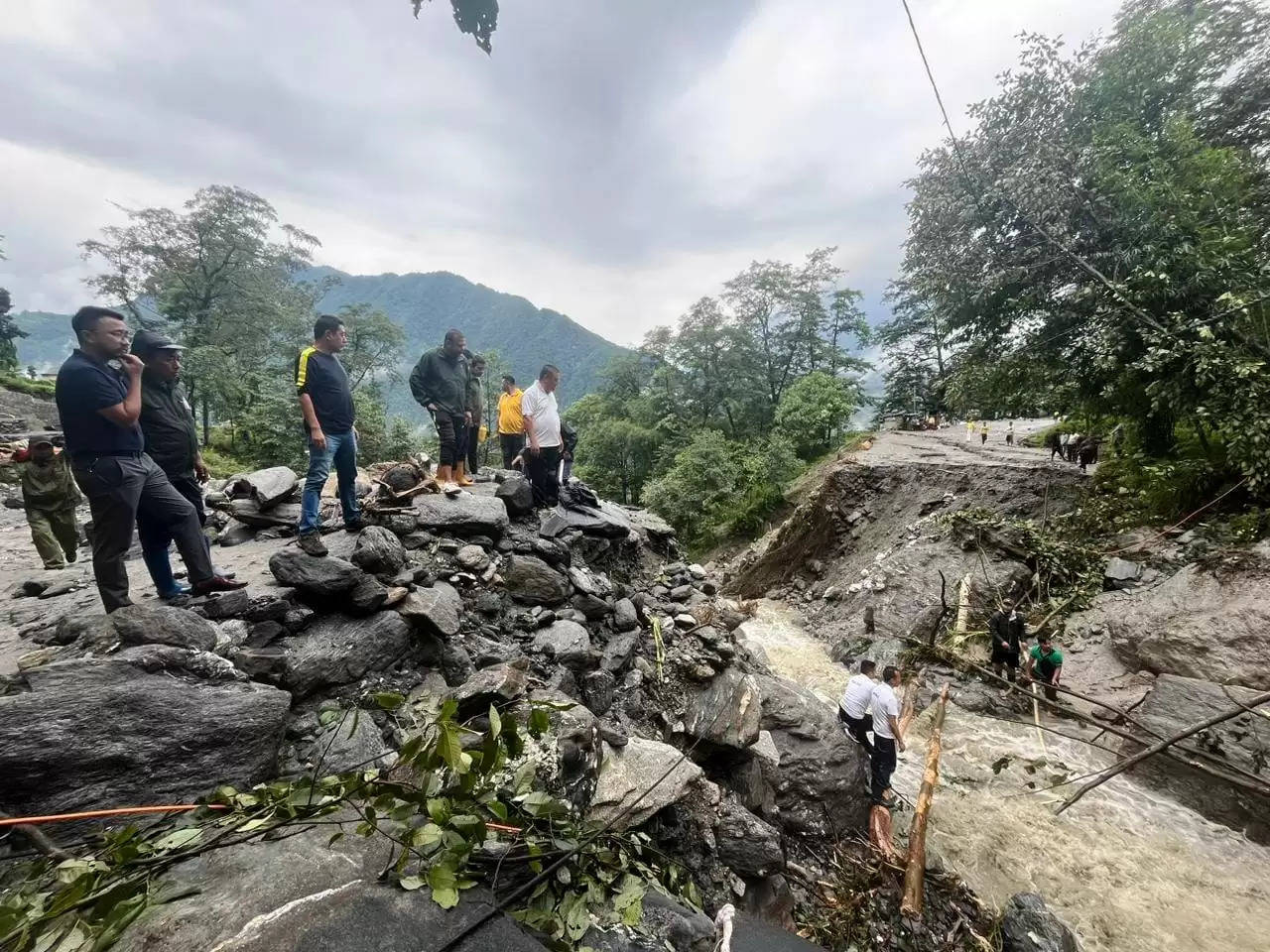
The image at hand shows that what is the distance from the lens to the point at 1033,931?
386 centimetres

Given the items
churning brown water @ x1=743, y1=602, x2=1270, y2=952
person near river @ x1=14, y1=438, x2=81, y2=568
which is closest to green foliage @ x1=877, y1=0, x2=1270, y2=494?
churning brown water @ x1=743, y1=602, x2=1270, y2=952

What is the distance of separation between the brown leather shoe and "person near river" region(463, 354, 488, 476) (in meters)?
4.27

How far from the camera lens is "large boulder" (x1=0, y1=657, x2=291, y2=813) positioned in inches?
82.1

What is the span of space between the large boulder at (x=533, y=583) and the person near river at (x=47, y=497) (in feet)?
19.2

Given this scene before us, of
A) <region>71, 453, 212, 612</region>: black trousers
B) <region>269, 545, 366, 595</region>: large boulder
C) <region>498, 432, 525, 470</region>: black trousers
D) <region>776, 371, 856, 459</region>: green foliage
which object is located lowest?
<region>269, 545, 366, 595</region>: large boulder

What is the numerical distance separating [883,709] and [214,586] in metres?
6.49

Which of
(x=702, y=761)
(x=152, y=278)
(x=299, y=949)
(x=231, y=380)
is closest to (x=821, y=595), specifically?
(x=702, y=761)

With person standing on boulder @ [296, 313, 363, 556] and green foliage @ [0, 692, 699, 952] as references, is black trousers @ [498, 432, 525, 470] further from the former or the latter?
green foliage @ [0, 692, 699, 952]

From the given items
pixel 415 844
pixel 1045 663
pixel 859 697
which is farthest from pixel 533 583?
pixel 1045 663

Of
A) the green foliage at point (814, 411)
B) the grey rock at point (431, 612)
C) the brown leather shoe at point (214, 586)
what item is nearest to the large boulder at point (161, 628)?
the brown leather shoe at point (214, 586)

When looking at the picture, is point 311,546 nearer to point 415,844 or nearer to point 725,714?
point 415,844

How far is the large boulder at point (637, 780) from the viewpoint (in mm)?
3096

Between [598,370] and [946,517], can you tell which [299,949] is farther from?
[598,370]

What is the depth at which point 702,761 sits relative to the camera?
4695 millimetres
